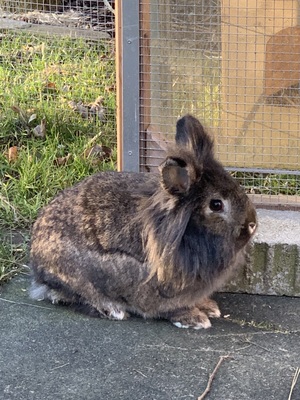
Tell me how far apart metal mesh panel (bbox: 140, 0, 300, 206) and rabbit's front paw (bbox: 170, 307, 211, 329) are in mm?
1043

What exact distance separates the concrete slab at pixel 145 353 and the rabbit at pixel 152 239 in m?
0.11

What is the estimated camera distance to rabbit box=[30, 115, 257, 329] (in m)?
3.48

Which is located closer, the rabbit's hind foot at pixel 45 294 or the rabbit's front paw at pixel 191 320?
the rabbit's front paw at pixel 191 320

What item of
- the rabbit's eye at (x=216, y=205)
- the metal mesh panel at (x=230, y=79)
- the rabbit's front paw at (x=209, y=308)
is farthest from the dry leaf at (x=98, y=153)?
the rabbit's eye at (x=216, y=205)

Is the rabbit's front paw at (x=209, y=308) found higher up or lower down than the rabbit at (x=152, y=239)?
lower down

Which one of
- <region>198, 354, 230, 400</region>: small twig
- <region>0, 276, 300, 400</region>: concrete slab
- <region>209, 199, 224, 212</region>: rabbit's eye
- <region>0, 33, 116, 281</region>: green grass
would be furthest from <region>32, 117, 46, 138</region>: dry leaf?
<region>198, 354, 230, 400</region>: small twig

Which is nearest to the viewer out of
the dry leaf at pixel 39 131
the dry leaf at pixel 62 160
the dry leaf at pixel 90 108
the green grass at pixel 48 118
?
the green grass at pixel 48 118

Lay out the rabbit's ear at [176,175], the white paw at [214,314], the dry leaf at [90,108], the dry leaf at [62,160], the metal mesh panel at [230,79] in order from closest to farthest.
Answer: the rabbit's ear at [176,175] → the white paw at [214,314] → the metal mesh panel at [230,79] → the dry leaf at [62,160] → the dry leaf at [90,108]

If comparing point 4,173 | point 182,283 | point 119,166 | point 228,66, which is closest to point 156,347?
point 182,283

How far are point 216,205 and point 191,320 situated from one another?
622mm

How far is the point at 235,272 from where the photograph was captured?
12.7ft

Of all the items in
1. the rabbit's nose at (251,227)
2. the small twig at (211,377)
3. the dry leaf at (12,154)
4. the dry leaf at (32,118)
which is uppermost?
the dry leaf at (32,118)

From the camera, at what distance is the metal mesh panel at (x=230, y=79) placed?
4.36 metres

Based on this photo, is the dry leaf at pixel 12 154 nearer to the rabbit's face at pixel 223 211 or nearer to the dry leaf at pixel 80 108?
the dry leaf at pixel 80 108
